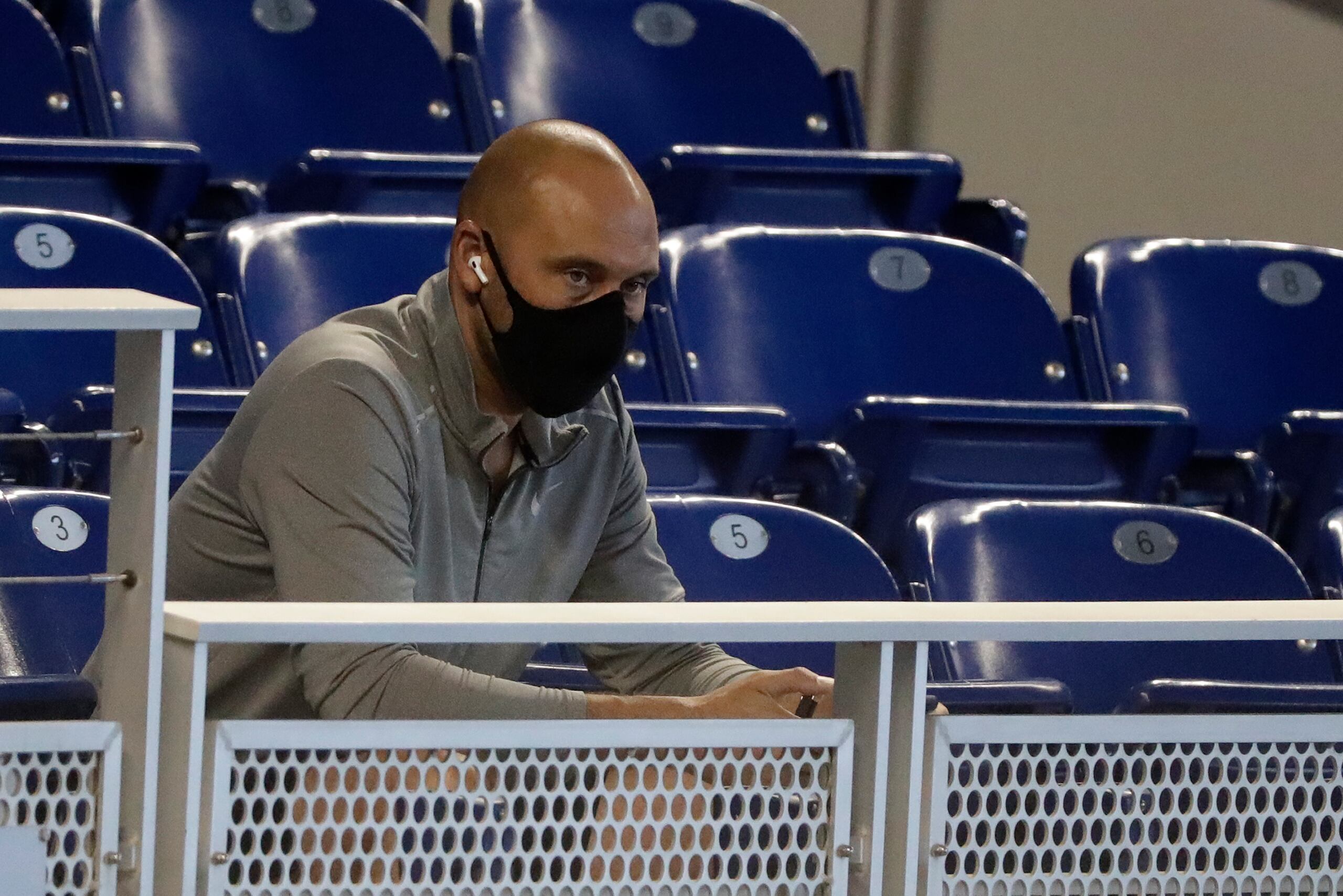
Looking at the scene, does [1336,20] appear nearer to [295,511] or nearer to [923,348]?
[923,348]

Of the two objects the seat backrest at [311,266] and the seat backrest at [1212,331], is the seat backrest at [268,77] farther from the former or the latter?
the seat backrest at [1212,331]

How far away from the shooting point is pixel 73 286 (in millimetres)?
2496

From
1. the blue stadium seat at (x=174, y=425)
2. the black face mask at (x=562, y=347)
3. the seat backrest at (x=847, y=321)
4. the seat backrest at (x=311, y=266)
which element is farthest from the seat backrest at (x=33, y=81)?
the black face mask at (x=562, y=347)

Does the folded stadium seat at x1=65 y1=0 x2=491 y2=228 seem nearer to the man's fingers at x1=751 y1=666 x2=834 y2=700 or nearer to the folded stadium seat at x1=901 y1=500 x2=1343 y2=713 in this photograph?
the folded stadium seat at x1=901 y1=500 x2=1343 y2=713

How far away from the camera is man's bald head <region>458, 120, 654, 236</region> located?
159 centimetres

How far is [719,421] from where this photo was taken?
248 cm

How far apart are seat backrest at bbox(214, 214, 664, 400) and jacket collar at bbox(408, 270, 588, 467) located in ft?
2.72

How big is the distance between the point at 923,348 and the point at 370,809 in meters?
1.89

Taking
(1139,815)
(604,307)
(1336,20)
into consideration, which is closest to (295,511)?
(604,307)

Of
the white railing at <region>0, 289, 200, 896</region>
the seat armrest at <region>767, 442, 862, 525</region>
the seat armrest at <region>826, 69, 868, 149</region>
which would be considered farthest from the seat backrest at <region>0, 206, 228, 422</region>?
the seat armrest at <region>826, 69, 868, 149</region>

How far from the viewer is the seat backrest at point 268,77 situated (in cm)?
314

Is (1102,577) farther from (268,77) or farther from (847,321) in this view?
(268,77)

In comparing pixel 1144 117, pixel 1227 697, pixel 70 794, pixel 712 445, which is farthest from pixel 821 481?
pixel 1144 117

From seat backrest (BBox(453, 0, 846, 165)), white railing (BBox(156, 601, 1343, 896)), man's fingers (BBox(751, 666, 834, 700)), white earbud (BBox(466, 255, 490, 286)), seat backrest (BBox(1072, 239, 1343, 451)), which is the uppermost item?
seat backrest (BBox(453, 0, 846, 165))
